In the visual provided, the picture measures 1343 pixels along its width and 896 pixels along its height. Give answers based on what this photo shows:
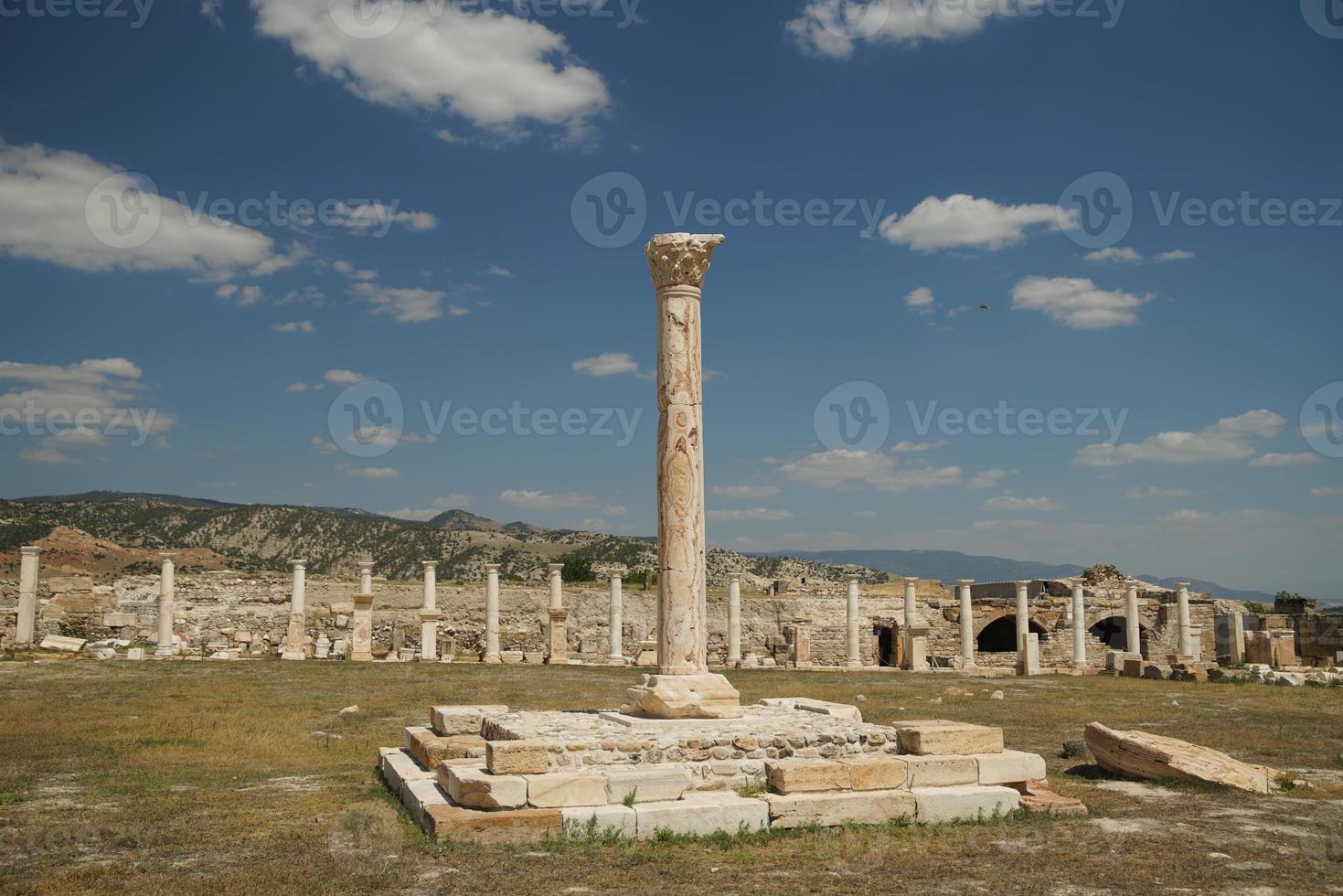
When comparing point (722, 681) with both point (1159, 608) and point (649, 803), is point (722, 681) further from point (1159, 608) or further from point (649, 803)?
point (1159, 608)

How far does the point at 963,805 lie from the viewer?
8875 millimetres

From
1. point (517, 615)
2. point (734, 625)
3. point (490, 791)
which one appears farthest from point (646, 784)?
point (517, 615)

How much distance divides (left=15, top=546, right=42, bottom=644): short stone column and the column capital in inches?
922

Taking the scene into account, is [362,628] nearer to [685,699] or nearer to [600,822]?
[685,699]

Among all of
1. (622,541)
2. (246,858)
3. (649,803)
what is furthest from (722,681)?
(622,541)

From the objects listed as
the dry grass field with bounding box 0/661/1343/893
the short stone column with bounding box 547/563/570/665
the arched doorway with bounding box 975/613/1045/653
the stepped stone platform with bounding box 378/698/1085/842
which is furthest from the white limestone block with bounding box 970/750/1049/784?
the arched doorway with bounding box 975/613/1045/653

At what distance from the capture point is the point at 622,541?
78.8 metres

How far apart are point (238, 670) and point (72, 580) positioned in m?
13.6

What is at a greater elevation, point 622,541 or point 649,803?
point 622,541

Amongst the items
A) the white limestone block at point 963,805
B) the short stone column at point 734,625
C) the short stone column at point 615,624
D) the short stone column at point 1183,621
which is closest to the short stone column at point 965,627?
the short stone column at point 1183,621

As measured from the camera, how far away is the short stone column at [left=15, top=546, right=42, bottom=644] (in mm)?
27688

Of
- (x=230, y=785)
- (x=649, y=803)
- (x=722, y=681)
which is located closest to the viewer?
(x=649, y=803)

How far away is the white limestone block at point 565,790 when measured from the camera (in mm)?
8078

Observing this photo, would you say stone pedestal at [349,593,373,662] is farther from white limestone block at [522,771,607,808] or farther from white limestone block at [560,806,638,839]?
white limestone block at [560,806,638,839]
